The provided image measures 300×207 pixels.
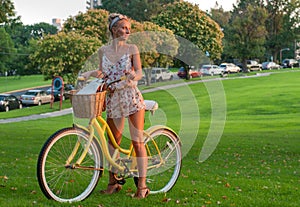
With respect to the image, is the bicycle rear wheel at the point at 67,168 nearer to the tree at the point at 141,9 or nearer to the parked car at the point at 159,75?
the parked car at the point at 159,75

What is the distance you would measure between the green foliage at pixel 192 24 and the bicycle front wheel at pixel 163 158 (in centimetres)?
4807

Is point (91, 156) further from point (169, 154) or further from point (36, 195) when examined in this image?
point (169, 154)

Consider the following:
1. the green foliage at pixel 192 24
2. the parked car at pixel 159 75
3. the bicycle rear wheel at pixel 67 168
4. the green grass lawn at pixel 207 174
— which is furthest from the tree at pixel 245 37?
the bicycle rear wheel at pixel 67 168

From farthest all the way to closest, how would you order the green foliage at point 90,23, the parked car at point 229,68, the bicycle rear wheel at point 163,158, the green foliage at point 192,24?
1. the parked car at point 229,68
2. the green foliage at point 192,24
3. the green foliage at point 90,23
4. the bicycle rear wheel at point 163,158

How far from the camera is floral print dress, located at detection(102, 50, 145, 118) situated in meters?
5.50

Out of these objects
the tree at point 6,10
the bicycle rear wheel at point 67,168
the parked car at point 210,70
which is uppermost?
the tree at point 6,10

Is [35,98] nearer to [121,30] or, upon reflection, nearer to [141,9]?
[121,30]

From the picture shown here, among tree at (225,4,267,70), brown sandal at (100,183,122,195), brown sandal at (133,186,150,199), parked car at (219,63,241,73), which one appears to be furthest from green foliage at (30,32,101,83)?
brown sandal at (133,186,150,199)

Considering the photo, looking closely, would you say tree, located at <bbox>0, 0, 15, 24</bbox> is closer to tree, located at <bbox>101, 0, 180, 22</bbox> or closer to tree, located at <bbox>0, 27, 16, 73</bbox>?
tree, located at <bbox>0, 27, 16, 73</bbox>

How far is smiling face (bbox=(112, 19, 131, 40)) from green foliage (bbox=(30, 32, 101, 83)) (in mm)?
35043

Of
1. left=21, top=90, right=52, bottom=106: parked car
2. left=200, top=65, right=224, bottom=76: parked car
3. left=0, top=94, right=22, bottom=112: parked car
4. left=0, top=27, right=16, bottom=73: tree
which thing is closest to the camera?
left=200, top=65, right=224, bottom=76: parked car

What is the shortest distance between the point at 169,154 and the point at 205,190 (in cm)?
62

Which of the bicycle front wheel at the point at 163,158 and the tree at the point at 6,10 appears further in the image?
the tree at the point at 6,10

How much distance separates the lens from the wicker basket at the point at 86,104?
5.14 m
